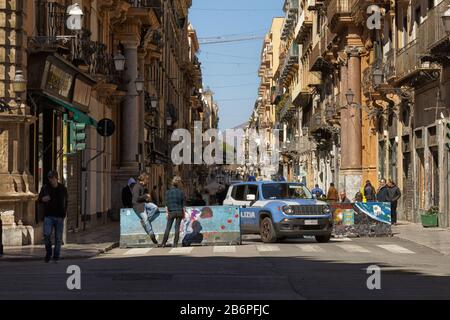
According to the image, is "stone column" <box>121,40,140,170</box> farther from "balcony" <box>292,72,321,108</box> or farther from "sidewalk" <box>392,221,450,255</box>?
"balcony" <box>292,72,321,108</box>

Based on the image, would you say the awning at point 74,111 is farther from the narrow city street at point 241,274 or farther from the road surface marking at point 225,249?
the road surface marking at point 225,249

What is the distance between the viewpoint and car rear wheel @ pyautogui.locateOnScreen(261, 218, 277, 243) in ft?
84.1

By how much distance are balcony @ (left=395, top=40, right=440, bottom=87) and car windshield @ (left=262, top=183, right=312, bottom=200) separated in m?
7.04

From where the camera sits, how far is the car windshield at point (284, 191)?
26641mm

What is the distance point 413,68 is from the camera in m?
33.2

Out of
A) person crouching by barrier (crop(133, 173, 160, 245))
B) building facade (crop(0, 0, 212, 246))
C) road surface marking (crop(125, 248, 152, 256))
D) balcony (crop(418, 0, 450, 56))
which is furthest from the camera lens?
balcony (crop(418, 0, 450, 56))

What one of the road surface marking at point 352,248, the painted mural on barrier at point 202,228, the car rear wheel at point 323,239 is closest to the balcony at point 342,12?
the car rear wheel at point 323,239

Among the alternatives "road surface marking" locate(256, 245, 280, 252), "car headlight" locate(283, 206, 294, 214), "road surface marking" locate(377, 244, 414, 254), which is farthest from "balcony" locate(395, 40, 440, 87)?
"road surface marking" locate(256, 245, 280, 252)

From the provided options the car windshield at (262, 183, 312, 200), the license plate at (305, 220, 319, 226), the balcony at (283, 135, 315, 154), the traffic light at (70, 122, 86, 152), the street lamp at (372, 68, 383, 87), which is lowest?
the license plate at (305, 220, 319, 226)

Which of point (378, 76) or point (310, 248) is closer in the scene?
point (310, 248)

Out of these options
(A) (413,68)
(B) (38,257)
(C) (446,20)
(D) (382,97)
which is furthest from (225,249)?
(D) (382,97)

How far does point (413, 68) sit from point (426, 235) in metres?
6.96

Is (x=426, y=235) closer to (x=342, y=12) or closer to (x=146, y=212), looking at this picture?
(x=146, y=212)
